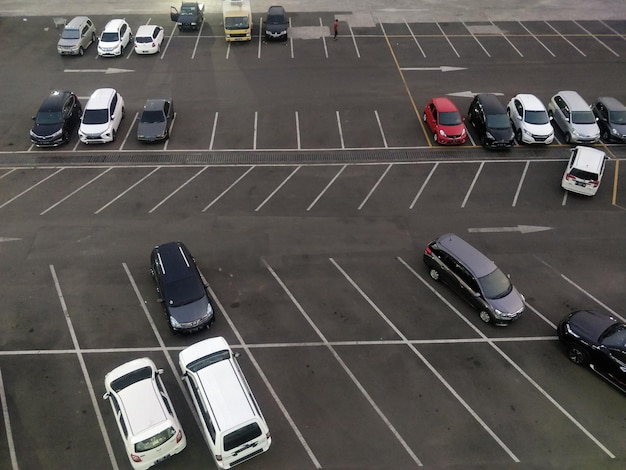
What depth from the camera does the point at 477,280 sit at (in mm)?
16453

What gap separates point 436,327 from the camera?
1652 centimetres

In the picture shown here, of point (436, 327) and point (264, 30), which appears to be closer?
point (436, 327)

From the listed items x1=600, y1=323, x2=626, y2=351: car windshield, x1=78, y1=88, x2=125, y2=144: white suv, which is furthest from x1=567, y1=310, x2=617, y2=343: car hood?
x1=78, y1=88, x2=125, y2=144: white suv

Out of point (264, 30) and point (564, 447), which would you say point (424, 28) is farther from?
point (564, 447)

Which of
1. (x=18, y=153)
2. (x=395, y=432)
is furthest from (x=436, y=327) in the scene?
(x=18, y=153)

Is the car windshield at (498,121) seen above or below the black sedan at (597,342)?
above

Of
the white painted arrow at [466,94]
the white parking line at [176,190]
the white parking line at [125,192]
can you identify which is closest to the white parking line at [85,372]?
the white parking line at [125,192]

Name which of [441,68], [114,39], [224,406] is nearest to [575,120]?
[441,68]

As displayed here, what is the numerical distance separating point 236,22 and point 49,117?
1603 cm

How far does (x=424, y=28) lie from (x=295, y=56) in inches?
446

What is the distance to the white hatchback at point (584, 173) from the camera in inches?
840

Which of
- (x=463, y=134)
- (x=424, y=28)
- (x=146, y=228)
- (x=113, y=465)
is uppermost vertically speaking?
(x=424, y=28)

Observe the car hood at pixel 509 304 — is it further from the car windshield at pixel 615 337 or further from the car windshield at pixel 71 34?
the car windshield at pixel 71 34

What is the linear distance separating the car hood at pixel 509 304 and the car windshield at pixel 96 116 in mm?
20974
